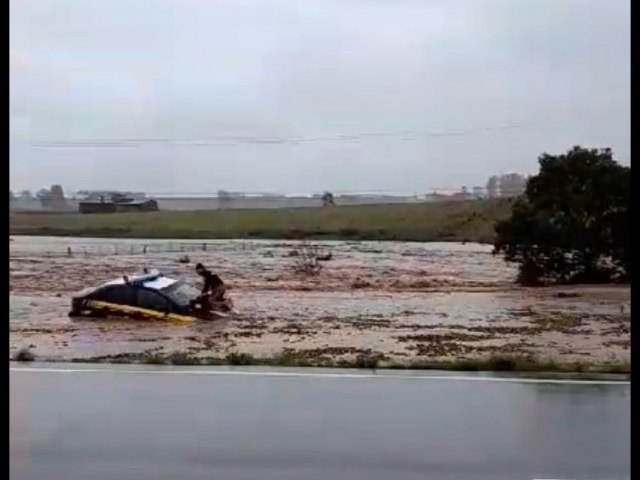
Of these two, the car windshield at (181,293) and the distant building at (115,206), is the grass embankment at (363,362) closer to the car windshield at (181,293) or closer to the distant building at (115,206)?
the car windshield at (181,293)

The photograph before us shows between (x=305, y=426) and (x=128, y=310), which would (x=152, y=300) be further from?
(x=305, y=426)

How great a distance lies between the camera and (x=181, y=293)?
3.06 m

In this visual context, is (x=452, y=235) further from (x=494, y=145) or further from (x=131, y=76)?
(x=131, y=76)

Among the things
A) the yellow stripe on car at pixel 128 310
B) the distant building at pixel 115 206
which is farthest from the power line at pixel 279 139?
the yellow stripe on car at pixel 128 310

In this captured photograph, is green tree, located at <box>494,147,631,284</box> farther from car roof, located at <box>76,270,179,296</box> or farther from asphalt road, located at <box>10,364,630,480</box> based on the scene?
car roof, located at <box>76,270,179,296</box>

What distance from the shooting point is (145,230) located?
9.62 ft

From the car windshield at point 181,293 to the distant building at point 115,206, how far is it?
11.6 inches

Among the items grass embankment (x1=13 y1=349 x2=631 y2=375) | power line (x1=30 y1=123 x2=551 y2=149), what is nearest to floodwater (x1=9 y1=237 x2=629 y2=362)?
grass embankment (x1=13 y1=349 x2=631 y2=375)

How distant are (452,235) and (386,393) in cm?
62

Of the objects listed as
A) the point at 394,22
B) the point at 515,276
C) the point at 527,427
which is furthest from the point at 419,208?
the point at 527,427

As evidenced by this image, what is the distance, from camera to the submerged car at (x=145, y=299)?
2.98 metres

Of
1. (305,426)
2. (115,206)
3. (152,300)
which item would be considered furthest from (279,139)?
(305,426)

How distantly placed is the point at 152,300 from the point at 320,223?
632 millimetres

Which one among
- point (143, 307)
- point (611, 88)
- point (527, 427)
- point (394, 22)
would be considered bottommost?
point (527, 427)
